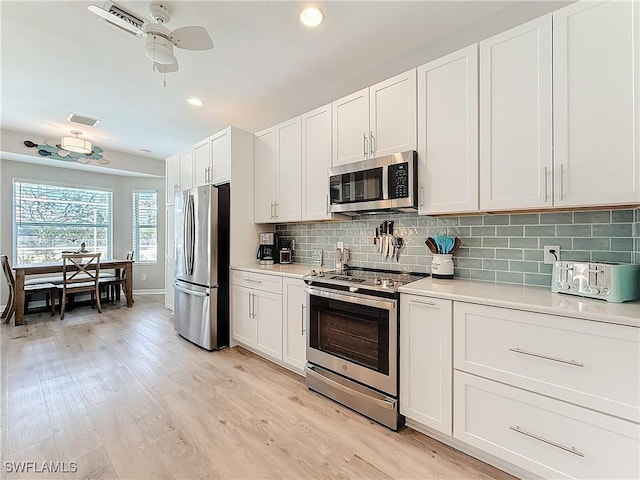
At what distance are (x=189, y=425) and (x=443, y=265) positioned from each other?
2.10m

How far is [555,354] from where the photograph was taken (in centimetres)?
135

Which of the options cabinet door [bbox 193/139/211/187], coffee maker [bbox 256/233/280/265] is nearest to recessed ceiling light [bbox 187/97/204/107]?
cabinet door [bbox 193/139/211/187]

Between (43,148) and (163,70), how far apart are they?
389 cm

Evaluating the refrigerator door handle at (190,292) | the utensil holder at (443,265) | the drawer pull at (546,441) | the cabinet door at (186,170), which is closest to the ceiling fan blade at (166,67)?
the cabinet door at (186,170)

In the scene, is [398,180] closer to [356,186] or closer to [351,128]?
[356,186]

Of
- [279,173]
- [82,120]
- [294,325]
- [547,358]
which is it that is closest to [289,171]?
[279,173]

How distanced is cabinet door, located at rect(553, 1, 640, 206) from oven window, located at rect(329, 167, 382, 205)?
3.60 feet

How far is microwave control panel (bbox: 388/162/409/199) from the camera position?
2.11 meters

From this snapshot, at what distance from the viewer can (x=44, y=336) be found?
3584 millimetres

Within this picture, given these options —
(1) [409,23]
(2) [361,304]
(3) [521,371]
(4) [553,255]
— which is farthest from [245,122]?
(3) [521,371]

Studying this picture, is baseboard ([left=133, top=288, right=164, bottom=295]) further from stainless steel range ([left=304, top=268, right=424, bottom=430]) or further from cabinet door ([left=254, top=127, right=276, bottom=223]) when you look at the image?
stainless steel range ([left=304, top=268, right=424, bottom=430])

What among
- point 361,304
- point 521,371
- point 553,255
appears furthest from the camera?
point 361,304

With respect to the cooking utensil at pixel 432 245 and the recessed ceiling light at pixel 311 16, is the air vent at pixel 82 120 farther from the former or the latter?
the cooking utensil at pixel 432 245

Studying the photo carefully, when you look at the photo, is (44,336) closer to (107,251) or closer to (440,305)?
(107,251)
